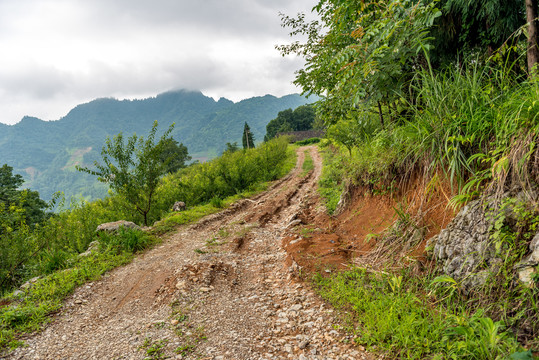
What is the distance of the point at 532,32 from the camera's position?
308 centimetres

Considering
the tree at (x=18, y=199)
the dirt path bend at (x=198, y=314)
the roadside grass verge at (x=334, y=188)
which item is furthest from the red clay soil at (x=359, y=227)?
the tree at (x=18, y=199)

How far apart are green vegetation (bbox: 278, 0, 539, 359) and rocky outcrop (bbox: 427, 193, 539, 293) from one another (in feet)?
0.16

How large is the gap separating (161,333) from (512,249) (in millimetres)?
3811

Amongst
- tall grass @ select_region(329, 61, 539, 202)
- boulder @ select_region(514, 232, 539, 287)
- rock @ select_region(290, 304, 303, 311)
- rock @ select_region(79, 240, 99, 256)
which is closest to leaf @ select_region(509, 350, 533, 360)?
boulder @ select_region(514, 232, 539, 287)

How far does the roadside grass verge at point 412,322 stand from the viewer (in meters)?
1.97

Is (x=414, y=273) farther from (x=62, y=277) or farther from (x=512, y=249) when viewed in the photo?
(x=62, y=277)

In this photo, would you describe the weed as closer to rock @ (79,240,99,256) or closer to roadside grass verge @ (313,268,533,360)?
roadside grass verge @ (313,268,533,360)

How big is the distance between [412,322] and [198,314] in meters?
2.61

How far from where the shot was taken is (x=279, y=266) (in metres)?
4.82

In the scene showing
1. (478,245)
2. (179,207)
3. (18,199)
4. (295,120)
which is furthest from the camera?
(295,120)

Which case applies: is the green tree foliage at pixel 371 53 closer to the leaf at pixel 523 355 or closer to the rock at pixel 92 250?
the leaf at pixel 523 355

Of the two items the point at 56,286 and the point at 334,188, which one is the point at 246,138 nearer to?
the point at 334,188

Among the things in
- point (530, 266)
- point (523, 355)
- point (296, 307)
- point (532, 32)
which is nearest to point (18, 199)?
point (296, 307)

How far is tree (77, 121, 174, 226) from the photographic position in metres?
8.30
